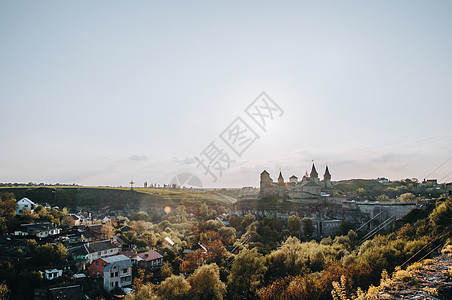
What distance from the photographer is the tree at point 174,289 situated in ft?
77.0

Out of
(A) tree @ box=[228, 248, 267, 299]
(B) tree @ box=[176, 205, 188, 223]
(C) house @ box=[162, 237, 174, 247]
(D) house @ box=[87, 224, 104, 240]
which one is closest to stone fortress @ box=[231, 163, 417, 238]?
(B) tree @ box=[176, 205, 188, 223]

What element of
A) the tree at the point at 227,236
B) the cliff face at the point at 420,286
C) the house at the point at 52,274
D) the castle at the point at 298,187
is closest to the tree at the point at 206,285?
the house at the point at 52,274

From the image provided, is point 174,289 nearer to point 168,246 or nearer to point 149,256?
point 149,256

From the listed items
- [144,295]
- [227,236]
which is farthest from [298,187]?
[144,295]

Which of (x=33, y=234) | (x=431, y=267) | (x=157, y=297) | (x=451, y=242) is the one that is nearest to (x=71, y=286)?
(x=157, y=297)

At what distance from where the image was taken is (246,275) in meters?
27.0

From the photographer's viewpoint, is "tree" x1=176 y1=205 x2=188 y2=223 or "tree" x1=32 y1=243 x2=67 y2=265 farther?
"tree" x1=176 y1=205 x2=188 y2=223

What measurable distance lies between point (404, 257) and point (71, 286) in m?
27.5

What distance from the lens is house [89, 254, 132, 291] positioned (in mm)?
29125

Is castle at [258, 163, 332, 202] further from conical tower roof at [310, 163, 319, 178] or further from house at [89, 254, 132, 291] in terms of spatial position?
house at [89, 254, 132, 291]

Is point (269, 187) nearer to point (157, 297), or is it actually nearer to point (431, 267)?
point (157, 297)

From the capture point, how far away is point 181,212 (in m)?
78.6

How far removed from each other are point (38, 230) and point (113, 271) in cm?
1436

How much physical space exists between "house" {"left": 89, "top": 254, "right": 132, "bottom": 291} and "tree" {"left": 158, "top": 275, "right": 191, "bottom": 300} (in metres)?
7.77
